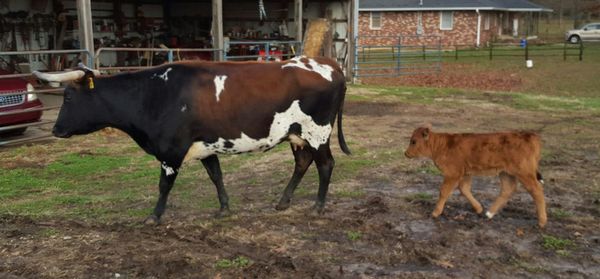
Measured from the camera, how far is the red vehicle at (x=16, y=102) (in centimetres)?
915

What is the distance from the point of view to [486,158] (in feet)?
17.4

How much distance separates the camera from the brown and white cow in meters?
5.35

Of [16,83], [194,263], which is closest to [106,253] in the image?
[194,263]

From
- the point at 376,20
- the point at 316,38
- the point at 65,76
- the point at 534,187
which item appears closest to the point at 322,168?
the point at 534,187

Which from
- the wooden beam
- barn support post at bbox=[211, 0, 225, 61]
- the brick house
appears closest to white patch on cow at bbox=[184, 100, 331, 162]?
barn support post at bbox=[211, 0, 225, 61]

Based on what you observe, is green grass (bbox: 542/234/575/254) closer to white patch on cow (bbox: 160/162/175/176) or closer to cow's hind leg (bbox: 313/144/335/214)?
cow's hind leg (bbox: 313/144/335/214)

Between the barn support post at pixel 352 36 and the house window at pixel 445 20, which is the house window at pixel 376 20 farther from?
the barn support post at pixel 352 36

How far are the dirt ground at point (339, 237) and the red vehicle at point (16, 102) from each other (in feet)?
12.8

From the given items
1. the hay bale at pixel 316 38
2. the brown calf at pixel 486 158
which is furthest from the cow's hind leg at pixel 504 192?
the hay bale at pixel 316 38

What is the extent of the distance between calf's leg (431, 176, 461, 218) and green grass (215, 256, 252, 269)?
1.99 metres

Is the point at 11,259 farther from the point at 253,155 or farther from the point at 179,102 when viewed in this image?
the point at 253,155

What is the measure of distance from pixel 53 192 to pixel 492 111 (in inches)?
381

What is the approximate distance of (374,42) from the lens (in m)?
39.8

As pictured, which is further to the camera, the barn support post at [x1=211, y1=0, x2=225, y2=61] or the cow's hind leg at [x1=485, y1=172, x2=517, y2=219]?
the barn support post at [x1=211, y1=0, x2=225, y2=61]
